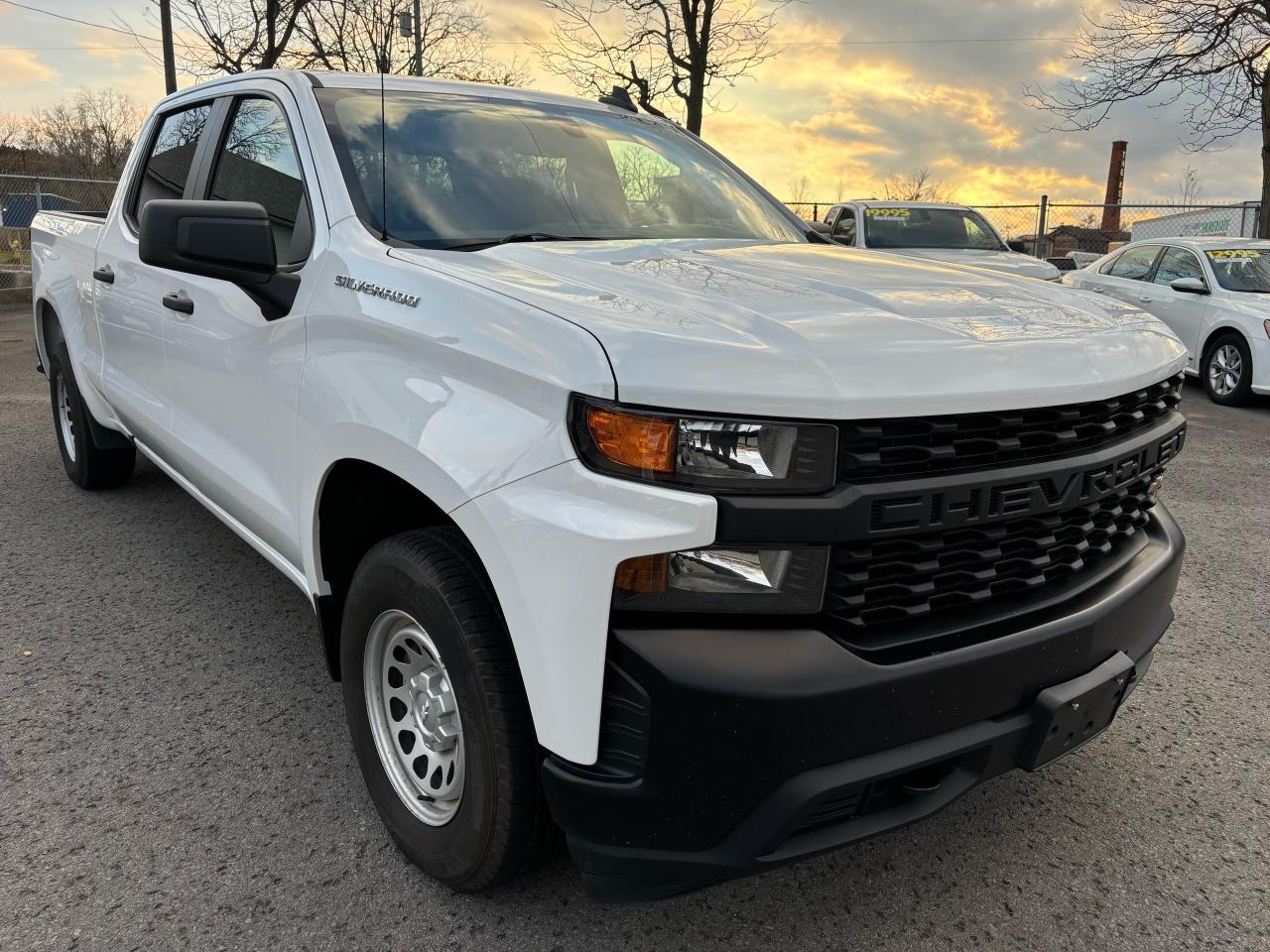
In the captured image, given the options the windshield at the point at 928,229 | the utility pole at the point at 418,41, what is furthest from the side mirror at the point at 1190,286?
the utility pole at the point at 418,41

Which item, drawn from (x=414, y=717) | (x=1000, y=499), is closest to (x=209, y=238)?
(x=414, y=717)

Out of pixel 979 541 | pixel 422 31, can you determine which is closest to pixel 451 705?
pixel 979 541

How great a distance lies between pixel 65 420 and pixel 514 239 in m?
3.94

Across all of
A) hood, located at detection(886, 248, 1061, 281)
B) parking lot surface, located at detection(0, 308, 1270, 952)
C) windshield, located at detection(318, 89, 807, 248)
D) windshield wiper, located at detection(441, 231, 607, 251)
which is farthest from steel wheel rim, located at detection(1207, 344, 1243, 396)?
windshield wiper, located at detection(441, 231, 607, 251)

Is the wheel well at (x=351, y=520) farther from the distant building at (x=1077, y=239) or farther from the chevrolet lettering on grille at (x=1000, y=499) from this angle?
the distant building at (x=1077, y=239)

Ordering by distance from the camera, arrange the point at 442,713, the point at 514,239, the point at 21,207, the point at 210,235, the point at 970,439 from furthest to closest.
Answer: the point at 21,207
the point at 514,239
the point at 210,235
the point at 442,713
the point at 970,439

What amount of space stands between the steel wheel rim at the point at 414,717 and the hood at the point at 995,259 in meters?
8.40

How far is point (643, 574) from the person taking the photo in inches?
62.6

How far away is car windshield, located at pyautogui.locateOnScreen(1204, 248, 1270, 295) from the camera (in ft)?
30.6

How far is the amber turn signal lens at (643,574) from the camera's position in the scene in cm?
158

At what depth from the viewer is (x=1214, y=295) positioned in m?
9.35

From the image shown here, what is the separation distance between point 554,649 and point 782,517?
45 cm

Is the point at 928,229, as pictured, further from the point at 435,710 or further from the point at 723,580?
the point at 723,580

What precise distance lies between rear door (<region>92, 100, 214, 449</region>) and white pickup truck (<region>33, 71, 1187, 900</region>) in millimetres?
936
